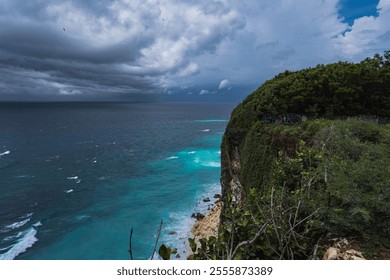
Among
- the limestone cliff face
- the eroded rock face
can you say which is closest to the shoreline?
the limestone cliff face

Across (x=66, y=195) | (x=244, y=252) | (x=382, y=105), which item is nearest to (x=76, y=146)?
(x=66, y=195)

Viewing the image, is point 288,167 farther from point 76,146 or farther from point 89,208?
point 76,146

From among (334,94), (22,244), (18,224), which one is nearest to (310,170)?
(334,94)

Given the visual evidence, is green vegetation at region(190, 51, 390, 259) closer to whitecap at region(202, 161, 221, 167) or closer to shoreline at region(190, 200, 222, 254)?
shoreline at region(190, 200, 222, 254)

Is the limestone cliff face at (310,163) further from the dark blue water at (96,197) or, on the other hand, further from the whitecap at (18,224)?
the whitecap at (18,224)

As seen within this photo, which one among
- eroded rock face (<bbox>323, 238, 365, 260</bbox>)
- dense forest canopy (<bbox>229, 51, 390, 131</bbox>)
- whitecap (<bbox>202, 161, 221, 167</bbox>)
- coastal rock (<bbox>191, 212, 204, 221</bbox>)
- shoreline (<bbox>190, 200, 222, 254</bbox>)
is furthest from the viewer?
whitecap (<bbox>202, 161, 221, 167</bbox>)

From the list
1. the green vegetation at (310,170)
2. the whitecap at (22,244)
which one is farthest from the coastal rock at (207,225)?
the whitecap at (22,244)

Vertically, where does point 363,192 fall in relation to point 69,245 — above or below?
above
